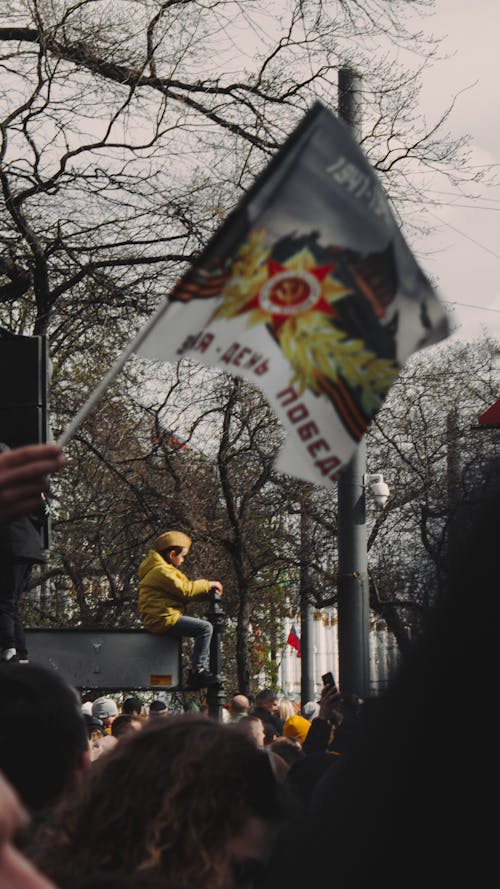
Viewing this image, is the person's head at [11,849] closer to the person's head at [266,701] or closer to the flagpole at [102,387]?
the flagpole at [102,387]

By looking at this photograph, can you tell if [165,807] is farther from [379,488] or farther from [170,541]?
[379,488]

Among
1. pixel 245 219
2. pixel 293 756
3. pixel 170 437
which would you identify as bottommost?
pixel 293 756

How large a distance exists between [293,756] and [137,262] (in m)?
6.54

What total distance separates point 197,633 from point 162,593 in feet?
1.41

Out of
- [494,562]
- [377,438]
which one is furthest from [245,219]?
[377,438]

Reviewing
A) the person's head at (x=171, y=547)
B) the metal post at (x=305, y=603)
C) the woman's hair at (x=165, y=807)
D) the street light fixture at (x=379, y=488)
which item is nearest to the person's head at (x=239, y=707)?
the person's head at (x=171, y=547)

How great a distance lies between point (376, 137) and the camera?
12023 mm

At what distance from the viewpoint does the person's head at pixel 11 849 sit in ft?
2.43

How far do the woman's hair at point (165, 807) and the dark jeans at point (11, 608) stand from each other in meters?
5.07

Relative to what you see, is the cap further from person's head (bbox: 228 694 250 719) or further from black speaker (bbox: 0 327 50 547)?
black speaker (bbox: 0 327 50 547)

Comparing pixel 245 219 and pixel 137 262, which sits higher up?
pixel 137 262

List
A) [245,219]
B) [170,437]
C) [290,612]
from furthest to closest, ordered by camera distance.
→ [290,612], [170,437], [245,219]

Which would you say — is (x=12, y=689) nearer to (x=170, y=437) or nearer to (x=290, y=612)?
(x=170, y=437)

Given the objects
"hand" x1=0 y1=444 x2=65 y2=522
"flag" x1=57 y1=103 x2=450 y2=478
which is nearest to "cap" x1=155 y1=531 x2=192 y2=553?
"flag" x1=57 y1=103 x2=450 y2=478
